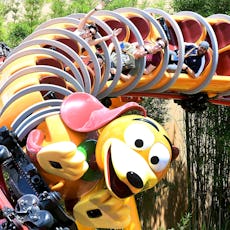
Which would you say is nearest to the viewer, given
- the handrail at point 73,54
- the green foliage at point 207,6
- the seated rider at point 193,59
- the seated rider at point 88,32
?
the handrail at point 73,54

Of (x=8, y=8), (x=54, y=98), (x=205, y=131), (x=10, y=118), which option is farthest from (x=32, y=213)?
(x=8, y=8)

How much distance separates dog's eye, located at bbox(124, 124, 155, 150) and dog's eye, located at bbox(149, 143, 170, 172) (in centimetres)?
2

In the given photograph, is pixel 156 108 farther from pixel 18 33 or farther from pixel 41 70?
pixel 41 70

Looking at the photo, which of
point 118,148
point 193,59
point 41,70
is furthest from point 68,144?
point 193,59

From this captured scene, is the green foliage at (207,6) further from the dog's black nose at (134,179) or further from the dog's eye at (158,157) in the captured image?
the dog's black nose at (134,179)

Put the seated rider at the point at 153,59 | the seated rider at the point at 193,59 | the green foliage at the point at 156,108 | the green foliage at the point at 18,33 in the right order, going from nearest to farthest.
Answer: the seated rider at the point at 153,59, the seated rider at the point at 193,59, the green foliage at the point at 18,33, the green foliage at the point at 156,108

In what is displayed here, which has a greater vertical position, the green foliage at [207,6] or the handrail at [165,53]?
the handrail at [165,53]

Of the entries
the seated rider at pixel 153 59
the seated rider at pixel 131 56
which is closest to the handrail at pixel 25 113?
the seated rider at pixel 131 56

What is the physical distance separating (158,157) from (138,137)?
79mm

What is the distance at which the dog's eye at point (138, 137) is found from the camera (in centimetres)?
178

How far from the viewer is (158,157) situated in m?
1.79

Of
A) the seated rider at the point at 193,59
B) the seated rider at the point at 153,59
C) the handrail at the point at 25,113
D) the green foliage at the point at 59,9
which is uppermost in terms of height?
the handrail at the point at 25,113

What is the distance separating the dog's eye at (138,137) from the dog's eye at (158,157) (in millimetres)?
22

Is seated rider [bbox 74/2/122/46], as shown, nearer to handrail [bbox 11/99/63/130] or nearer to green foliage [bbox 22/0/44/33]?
handrail [bbox 11/99/63/130]
